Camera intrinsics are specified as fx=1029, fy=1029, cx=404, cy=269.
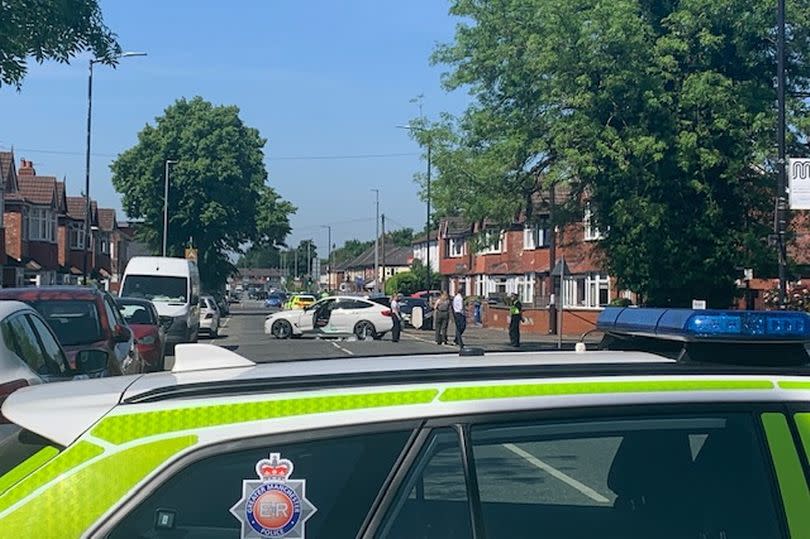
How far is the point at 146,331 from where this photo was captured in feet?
56.3

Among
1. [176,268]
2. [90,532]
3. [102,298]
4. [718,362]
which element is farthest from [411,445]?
[176,268]

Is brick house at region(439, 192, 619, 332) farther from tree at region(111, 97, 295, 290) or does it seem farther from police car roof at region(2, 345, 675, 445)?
police car roof at region(2, 345, 675, 445)

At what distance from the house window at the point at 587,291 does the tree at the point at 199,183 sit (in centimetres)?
2465

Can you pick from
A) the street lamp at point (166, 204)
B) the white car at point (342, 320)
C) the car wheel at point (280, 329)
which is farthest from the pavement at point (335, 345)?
the street lamp at point (166, 204)

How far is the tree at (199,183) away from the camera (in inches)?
2562

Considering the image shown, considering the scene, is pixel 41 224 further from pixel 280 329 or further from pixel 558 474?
pixel 558 474

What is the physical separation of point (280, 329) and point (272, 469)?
34.1 m

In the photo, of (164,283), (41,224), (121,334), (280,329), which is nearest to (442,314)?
(280,329)

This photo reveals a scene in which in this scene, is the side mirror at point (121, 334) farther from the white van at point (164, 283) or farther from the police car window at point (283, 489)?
the white van at point (164, 283)

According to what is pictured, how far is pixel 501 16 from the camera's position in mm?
26000

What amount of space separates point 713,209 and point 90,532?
2533cm

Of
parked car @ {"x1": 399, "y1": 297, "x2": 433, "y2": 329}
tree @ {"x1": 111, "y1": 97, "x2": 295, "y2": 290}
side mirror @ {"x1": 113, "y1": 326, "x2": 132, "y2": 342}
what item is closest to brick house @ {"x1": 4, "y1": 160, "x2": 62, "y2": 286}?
tree @ {"x1": 111, "y1": 97, "x2": 295, "y2": 290}

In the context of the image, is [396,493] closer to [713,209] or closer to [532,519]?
[532,519]

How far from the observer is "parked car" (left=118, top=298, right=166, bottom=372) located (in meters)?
16.5
